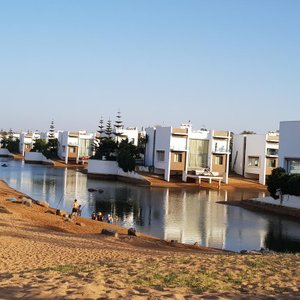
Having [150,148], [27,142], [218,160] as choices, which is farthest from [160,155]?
[27,142]

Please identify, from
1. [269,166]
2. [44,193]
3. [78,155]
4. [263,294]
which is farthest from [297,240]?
[78,155]

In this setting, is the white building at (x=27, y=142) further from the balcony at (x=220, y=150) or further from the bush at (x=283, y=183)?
the bush at (x=283, y=183)

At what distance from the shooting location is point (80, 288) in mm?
7461

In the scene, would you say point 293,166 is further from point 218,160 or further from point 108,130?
point 108,130

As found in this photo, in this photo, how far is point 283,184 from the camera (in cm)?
3731

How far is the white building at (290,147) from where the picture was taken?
1660 inches

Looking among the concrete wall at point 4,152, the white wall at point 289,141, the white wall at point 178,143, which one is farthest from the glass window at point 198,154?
the concrete wall at point 4,152

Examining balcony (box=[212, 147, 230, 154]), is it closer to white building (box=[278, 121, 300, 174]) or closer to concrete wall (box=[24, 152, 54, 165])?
white building (box=[278, 121, 300, 174])

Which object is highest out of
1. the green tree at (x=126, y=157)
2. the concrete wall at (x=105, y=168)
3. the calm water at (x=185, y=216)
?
the green tree at (x=126, y=157)

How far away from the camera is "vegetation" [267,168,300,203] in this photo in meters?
36.3

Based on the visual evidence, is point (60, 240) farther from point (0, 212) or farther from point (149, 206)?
point (149, 206)

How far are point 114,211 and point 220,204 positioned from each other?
38.4 feet

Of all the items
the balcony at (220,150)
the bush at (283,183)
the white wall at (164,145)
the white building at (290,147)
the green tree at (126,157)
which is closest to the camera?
the bush at (283,183)

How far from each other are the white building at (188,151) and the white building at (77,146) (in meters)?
30.6
